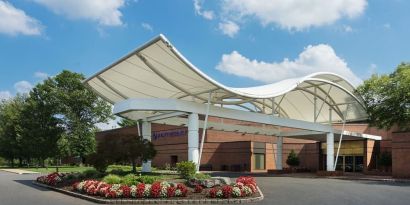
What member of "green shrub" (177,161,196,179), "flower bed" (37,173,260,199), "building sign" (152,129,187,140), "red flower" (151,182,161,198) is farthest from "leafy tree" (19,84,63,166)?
"red flower" (151,182,161,198)

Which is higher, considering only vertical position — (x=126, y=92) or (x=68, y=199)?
(x=126, y=92)

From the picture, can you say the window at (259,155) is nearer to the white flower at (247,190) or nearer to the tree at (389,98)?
the tree at (389,98)

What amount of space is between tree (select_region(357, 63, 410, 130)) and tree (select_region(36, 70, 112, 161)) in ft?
A: 116

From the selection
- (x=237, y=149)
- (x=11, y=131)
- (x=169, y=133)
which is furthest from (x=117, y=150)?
(x=11, y=131)

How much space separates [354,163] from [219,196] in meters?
33.5

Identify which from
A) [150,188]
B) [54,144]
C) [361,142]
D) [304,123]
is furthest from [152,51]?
[54,144]

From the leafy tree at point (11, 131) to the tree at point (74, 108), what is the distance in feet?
20.5

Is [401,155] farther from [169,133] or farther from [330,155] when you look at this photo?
[169,133]

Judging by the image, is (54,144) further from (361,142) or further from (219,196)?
(219,196)

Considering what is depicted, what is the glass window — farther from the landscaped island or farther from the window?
the landscaped island

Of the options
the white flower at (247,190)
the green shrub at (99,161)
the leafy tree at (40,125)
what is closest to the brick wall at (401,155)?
the white flower at (247,190)

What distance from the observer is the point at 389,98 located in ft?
111

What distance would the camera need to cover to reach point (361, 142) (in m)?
45.1

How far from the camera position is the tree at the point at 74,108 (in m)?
56.8
